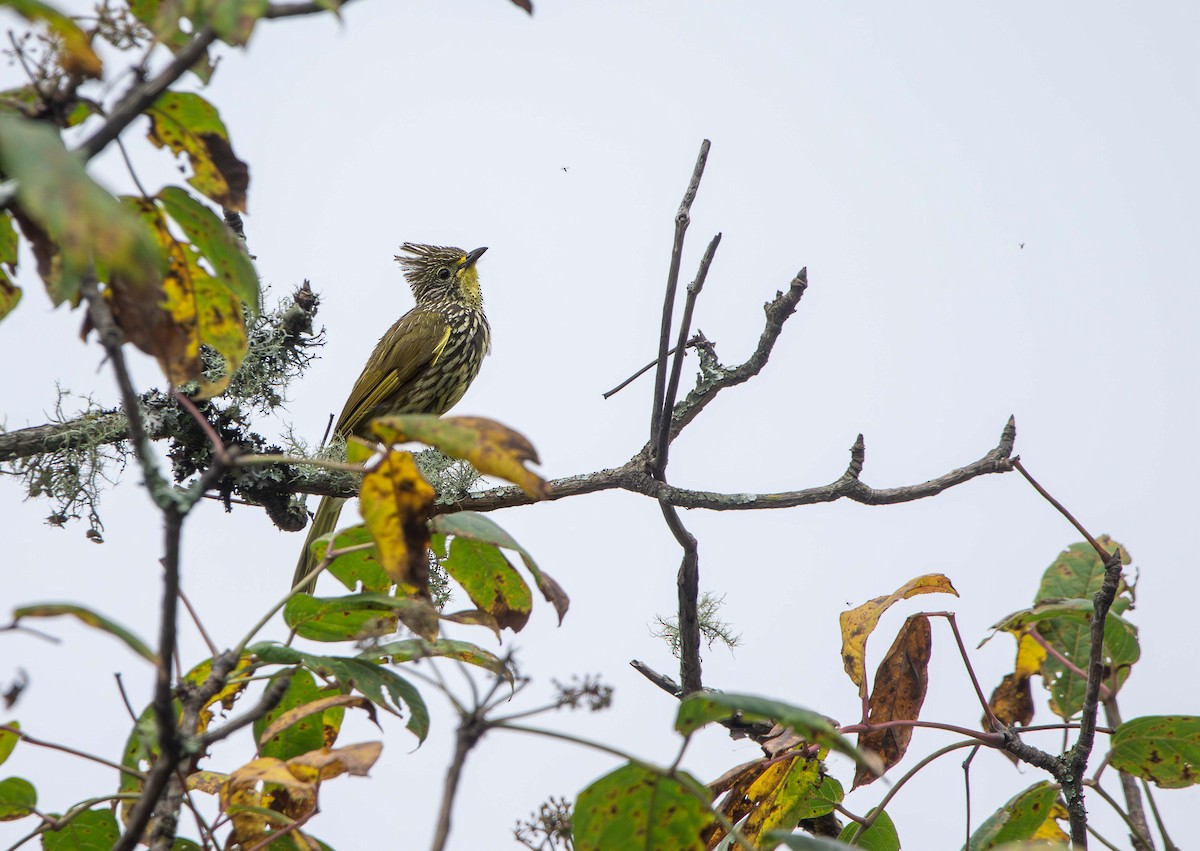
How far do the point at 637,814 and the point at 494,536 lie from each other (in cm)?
37

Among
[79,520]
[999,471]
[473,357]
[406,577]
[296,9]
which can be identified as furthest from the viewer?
[473,357]

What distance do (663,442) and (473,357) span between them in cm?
358

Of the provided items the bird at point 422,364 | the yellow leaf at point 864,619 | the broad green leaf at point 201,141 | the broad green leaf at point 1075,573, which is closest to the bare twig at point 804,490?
the broad green leaf at point 1075,573

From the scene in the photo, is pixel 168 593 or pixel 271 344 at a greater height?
pixel 271 344

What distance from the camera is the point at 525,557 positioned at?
149 cm

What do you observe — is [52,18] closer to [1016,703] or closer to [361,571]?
[361,571]

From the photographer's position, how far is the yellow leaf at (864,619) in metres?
1.98

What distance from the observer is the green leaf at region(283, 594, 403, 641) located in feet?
5.16

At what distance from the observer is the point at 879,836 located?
1.97 metres

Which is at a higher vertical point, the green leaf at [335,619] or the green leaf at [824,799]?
the green leaf at [335,619]

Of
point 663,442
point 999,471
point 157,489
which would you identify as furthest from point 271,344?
point 157,489

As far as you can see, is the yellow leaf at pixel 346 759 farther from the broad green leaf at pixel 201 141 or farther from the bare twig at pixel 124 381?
the broad green leaf at pixel 201 141

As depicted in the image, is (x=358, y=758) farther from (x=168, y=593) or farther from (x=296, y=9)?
(x=296, y=9)

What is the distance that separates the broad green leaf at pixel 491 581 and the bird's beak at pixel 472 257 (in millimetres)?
5228
